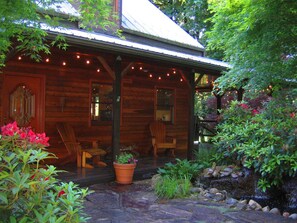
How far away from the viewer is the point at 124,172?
6242 millimetres

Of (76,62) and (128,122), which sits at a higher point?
(76,62)

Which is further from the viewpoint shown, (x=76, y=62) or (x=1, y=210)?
(x=76, y=62)

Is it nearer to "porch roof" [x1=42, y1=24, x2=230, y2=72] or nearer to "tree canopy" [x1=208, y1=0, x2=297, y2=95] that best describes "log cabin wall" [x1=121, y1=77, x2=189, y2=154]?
"porch roof" [x1=42, y1=24, x2=230, y2=72]

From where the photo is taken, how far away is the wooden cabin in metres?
6.43

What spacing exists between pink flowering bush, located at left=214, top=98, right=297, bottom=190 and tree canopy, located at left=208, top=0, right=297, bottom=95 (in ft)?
1.95

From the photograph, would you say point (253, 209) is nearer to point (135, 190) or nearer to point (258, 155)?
point (258, 155)

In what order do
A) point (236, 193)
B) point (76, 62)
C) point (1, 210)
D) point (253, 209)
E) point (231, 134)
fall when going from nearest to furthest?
1. point (1, 210)
2. point (253, 209)
3. point (236, 193)
4. point (231, 134)
5. point (76, 62)

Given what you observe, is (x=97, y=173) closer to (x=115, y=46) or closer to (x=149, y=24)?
(x=115, y=46)

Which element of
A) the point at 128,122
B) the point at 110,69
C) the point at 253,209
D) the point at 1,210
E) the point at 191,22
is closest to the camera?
the point at 1,210

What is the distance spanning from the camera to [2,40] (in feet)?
10.3

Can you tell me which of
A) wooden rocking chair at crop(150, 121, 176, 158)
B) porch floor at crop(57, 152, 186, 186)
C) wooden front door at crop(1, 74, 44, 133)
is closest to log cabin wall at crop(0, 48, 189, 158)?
wooden front door at crop(1, 74, 44, 133)

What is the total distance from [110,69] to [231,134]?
284cm

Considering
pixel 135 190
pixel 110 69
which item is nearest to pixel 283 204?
pixel 135 190

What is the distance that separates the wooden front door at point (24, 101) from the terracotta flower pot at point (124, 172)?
7.29ft
